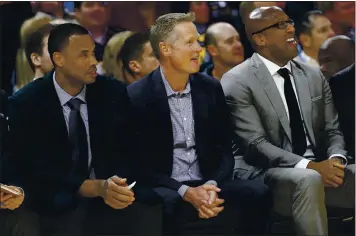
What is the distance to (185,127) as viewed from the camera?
3.56m

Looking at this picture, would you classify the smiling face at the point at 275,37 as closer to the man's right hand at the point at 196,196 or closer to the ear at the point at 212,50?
the ear at the point at 212,50

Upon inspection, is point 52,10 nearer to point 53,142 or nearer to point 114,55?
point 114,55

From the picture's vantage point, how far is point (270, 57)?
3.71 metres

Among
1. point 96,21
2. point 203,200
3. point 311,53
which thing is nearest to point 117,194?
point 203,200

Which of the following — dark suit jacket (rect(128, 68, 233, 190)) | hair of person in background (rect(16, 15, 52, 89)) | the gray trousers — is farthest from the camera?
hair of person in background (rect(16, 15, 52, 89))

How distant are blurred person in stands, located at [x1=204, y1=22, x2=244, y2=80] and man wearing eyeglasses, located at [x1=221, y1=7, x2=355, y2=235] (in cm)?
6

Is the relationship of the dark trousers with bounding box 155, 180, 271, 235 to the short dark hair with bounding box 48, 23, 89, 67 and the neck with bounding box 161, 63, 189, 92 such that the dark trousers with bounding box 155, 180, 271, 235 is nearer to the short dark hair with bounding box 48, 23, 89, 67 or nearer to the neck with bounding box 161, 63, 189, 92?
the neck with bounding box 161, 63, 189, 92

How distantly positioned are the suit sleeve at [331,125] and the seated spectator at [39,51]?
143cm

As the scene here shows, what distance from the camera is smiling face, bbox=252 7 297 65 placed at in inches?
145

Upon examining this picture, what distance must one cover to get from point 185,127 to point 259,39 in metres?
0.61

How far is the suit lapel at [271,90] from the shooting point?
3.63 meters

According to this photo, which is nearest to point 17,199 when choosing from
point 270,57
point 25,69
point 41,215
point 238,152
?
point 41,215

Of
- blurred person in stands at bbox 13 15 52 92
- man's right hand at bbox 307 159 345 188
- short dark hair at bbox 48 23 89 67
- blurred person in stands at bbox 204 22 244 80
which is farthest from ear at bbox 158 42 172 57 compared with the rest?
man's right hand at bbox 307 159 345 188

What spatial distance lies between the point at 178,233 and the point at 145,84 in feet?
2.47
